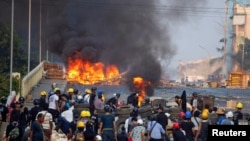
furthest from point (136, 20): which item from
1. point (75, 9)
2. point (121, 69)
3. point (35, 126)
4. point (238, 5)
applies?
point (238, 5)

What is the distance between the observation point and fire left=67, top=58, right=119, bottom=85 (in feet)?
194

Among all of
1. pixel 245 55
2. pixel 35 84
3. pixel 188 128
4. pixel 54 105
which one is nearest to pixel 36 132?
pixel 188 128

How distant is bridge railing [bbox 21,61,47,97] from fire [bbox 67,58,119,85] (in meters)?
2.31

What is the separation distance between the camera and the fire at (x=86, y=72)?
194 feet

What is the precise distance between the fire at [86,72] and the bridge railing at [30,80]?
2312 millimetres

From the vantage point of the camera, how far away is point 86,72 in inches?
2344

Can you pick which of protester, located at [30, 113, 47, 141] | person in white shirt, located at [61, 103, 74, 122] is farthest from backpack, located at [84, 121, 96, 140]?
person in white shirt, located at [61, 103, 74, 122]

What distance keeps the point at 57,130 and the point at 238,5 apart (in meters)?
165

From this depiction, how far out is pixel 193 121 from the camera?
21828 mm

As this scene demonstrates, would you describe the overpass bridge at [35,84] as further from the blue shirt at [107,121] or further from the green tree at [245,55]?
the green tree at [245,55]

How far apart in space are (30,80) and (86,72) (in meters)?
12.9

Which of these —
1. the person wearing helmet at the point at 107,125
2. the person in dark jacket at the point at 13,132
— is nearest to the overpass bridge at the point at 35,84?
the person wearing helmet at the point at 107,125

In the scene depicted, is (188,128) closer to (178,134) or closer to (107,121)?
(178,134)

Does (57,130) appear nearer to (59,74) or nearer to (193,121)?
(193,121)
